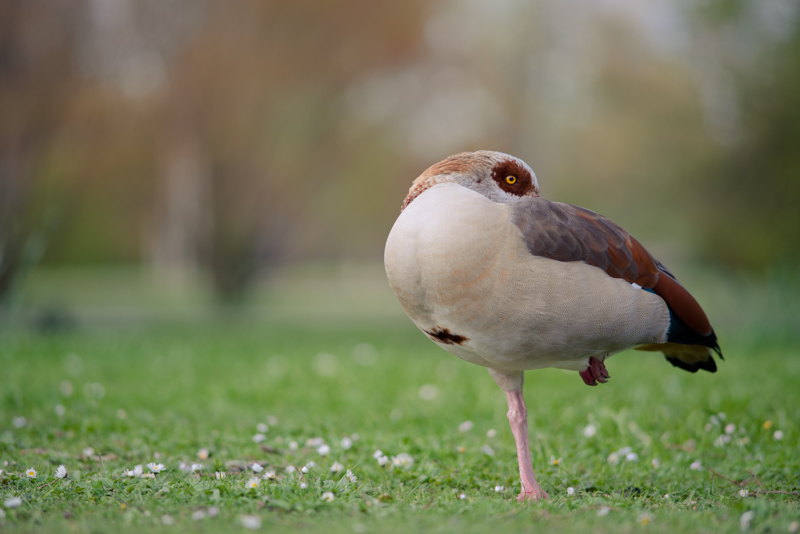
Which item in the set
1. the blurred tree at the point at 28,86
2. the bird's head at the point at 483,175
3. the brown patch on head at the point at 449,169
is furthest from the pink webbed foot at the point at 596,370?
the blurred tree at the point at 28,86

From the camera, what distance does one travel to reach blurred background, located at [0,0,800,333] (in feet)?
32.6

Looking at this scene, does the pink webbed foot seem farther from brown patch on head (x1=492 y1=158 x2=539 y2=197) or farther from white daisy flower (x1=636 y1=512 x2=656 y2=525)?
brown patch on head (x1=492 y1=158 x2=539 y2=197)

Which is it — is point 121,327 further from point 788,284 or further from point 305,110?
point 788,284

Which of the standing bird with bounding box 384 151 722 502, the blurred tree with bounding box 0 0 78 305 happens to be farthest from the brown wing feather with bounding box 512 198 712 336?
the blurred tree with bounding box 0 0 78 305

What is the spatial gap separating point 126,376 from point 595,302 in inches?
195

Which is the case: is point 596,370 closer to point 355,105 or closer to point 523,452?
point 523,452

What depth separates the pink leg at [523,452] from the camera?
3096 millimetres

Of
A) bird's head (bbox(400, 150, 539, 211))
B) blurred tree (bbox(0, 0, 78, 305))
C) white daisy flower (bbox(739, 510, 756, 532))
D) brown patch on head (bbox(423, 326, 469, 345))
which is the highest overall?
blurred tree (bbox(0, 0, 78, 305))

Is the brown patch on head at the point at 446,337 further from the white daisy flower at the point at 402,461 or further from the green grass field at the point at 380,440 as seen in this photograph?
the white daisy flower at the point at 402,461

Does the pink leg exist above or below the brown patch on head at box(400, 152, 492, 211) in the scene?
below

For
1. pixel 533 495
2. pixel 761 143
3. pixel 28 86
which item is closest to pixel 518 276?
pixel 533 495

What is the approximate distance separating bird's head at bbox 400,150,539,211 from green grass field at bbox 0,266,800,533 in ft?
4.22

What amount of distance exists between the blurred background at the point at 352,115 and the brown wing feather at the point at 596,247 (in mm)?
5964

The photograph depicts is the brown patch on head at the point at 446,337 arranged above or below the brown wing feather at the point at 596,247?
below
